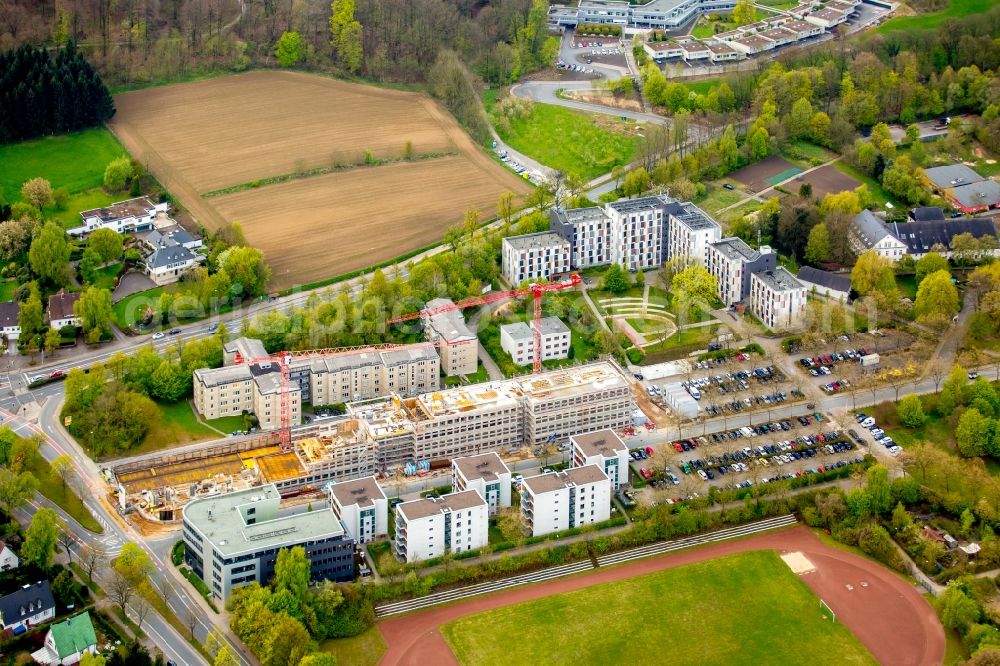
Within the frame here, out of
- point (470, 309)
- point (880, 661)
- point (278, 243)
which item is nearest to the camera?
point (880, 661)

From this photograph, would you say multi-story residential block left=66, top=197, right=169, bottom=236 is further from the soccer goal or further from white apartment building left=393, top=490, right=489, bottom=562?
the soccer goal

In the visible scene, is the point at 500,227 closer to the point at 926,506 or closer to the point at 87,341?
the point at 87,341

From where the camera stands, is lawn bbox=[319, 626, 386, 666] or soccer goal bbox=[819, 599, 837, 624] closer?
lawn bbox=[319, 626, 386, 666]

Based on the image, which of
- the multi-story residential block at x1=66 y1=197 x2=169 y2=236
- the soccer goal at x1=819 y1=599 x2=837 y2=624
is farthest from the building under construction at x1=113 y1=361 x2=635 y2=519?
the multi-story residential block at x1=66 y1=197 x2=169 y2=236

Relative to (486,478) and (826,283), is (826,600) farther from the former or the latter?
(826,283)

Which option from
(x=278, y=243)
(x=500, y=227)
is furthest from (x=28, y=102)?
(x=500, y=227)

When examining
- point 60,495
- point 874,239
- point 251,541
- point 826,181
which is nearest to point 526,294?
point 874,239

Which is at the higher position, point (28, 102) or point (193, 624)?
point (28, 102)
